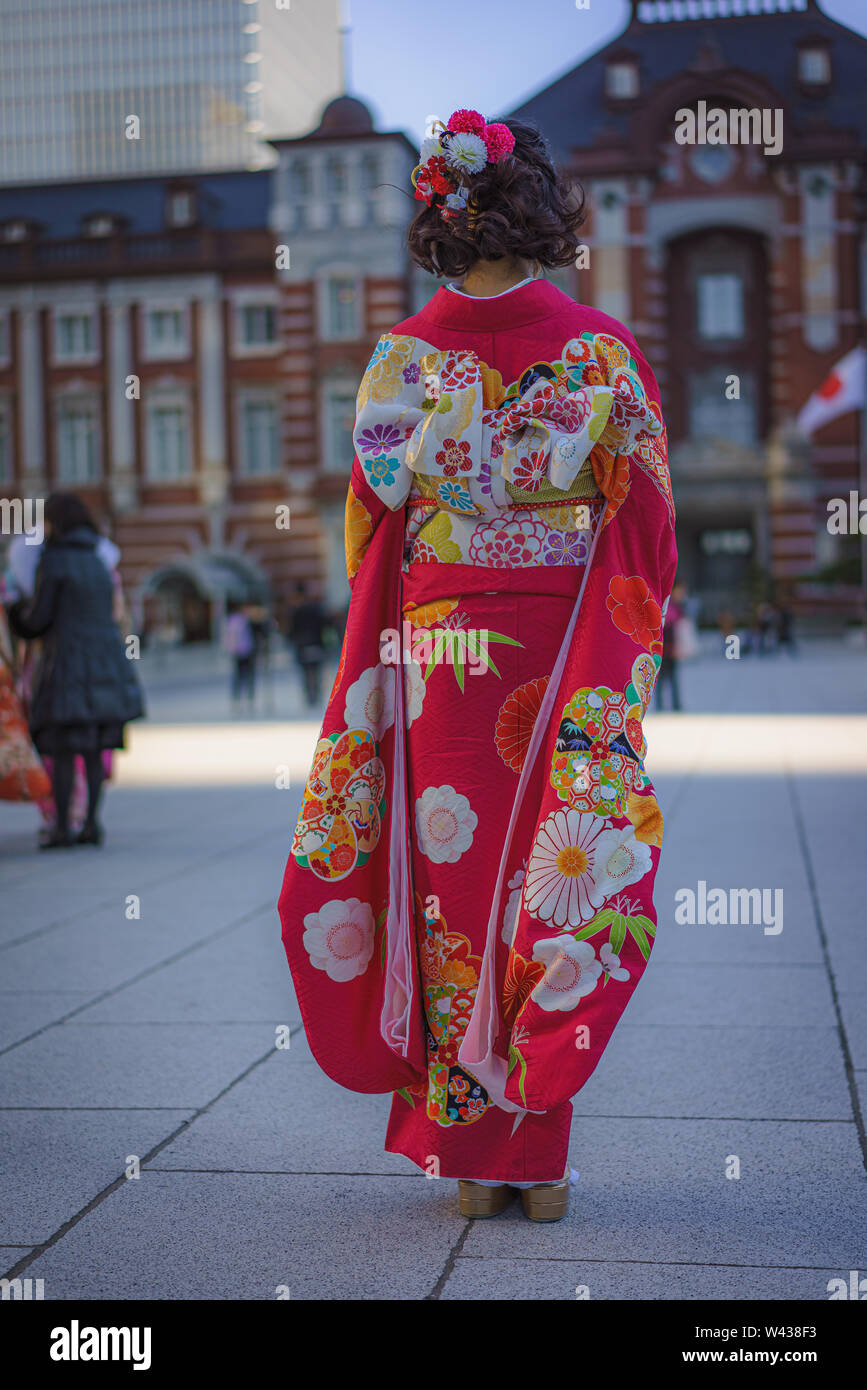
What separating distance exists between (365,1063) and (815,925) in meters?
3.09

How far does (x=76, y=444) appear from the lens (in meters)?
46.4

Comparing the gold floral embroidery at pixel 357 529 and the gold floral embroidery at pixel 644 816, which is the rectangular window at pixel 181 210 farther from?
the gold floral embroidery at pixel 644 816

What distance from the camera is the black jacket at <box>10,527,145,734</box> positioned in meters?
8.20

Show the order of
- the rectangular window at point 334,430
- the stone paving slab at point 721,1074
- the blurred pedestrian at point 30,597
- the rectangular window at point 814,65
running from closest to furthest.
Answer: the stone paving slab at point 721,1074 → the blurred pedestrian at point 30,597 → the rectangular window at point 814,65 → the rectangular window at point 334,430

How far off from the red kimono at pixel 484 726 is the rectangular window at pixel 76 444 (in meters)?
44.5

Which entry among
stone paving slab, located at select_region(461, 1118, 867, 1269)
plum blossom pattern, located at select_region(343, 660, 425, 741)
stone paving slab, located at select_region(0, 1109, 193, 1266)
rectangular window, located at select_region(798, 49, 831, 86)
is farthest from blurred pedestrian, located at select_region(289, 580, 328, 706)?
rectangular window, located at select_region(798, 49, 831, 86)

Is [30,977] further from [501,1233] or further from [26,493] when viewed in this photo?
[26,493]

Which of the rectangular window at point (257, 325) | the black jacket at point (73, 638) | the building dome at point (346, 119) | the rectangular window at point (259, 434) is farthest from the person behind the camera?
the rectangular window at point (259, 434)

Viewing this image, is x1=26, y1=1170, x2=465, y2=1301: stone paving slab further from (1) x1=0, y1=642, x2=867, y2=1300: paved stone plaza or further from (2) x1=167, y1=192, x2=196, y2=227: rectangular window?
(2) x1=167, y1=192, x2=196, y2=227: rectangular window

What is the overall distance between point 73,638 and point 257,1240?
226 inches

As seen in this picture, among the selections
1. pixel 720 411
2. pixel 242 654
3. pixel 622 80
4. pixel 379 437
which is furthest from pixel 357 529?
pixel 622 80

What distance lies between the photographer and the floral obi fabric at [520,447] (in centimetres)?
309

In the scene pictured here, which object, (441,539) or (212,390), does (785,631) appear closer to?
(212,390)

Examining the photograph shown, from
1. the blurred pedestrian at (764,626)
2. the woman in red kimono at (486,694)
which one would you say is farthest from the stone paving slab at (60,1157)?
the blurred pedestrian at (764,626)
